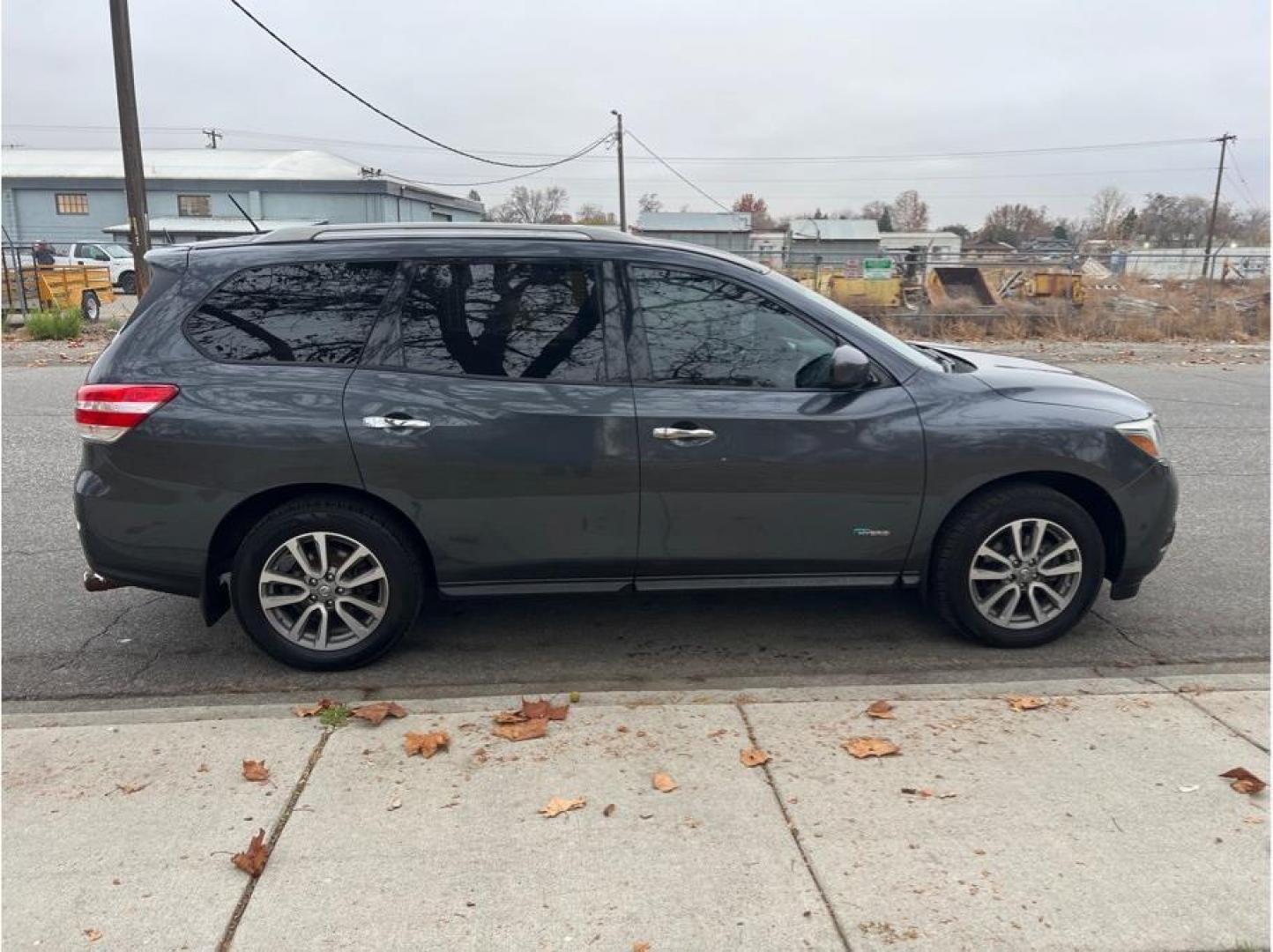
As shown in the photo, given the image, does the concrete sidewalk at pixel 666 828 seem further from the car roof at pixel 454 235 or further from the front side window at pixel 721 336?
the car roof at pixel 454 235

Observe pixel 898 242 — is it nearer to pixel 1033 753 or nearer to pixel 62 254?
pixel 62 254

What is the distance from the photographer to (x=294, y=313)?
4027 millimetres

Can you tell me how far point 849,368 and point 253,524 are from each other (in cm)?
257

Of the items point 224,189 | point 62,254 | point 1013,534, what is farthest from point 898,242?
point 1013,534

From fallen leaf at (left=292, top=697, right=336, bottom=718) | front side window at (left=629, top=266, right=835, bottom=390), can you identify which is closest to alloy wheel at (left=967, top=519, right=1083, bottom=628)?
front side window at (left=629, top=266, right=835, bottom=390)

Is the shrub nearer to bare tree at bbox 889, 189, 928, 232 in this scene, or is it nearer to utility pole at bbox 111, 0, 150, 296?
utility pole at bbox 111, 0, 150, 296

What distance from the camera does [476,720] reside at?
363cm

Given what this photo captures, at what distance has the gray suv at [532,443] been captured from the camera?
12.9ft

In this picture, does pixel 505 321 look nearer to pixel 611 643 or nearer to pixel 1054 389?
pixel 611 643

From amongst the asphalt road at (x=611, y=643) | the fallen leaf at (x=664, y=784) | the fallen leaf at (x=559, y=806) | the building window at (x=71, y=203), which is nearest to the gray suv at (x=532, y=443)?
the asphalt road at (x=611, y=643)

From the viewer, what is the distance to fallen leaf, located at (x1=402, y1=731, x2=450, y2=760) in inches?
134

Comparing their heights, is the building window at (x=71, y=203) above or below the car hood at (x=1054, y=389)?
above

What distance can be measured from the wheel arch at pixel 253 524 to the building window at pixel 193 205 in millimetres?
51448

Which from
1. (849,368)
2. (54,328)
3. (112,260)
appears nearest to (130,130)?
(54,328)
